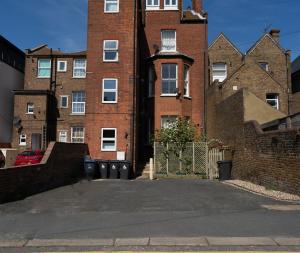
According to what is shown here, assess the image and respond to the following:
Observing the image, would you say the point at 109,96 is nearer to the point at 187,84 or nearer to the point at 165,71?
the point at 165,71

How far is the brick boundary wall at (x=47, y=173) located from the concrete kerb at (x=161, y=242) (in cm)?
562

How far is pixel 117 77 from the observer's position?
82.4ft

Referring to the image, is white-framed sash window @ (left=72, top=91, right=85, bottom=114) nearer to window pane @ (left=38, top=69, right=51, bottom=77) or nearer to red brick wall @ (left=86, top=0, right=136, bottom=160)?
window pane @ (left=38, top=69, right=51, bottom=77)

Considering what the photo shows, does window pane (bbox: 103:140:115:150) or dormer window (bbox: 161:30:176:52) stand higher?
dormer window (bbox: 161:30:176:52)

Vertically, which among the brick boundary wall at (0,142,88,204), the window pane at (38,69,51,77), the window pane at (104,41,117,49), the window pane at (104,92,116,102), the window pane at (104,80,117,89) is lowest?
the brick boundary wall at (0,142,88,204)

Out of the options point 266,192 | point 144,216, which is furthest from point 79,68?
point 144,216

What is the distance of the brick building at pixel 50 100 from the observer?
3397 cm

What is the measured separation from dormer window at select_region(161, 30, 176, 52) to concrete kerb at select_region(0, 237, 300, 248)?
2417cm

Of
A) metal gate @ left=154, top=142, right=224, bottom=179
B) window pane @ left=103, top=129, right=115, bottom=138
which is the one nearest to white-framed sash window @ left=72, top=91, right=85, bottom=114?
window pane @ left=103, top=129, right=115, bottom=138

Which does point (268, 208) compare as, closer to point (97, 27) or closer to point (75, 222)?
point (75, 222)

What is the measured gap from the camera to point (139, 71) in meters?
28.9

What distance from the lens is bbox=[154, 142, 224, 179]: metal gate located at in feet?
75.8

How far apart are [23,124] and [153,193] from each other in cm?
2226

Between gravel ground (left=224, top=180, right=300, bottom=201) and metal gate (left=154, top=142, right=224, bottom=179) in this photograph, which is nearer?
gravel ground (left=224, top=180, right=300, bottom=201)
